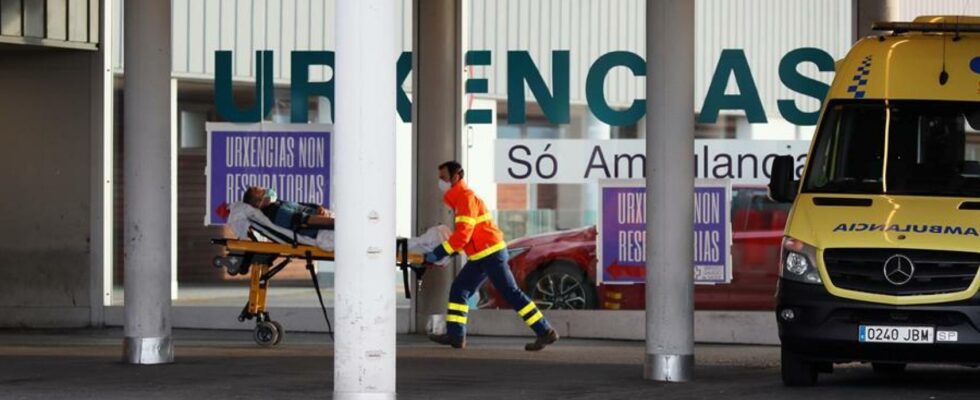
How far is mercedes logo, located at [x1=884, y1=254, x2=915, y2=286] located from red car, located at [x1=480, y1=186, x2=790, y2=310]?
4.74m

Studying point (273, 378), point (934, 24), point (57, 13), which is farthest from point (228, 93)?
point (934, 24)

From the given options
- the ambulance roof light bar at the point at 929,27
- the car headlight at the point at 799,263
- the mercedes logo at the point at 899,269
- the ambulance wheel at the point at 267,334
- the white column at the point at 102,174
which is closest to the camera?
the mercedes logo at the point at 899,269

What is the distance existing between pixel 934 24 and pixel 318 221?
541cm

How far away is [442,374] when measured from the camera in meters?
14.2

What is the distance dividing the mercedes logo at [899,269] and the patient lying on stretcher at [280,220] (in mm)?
5273

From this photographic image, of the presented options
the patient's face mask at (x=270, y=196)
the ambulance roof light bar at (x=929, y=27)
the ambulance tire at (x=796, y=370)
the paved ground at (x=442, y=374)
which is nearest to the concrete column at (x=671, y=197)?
the paved ground at (x=442, y=374)

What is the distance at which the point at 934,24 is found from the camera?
14.1 metres

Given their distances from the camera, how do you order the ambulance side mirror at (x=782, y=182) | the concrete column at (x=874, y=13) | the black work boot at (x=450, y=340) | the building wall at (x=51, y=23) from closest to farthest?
the ambulance side mirror at (x=782, y=182), the black work boot at (x=450, y=340), the concrete column at (x=874, y=13), the building wall at (x=51, y=23)

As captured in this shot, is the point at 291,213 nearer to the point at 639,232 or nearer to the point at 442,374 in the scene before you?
the point at 442,374

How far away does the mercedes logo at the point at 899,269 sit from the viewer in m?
12.7

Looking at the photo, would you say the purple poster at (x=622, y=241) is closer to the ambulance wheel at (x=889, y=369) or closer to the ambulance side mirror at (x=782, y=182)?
the ambulance wheel at (x=889, y=369)

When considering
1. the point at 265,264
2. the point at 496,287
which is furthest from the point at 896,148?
the point at 265,264

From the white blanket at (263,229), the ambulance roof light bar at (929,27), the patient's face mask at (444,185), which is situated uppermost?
the ambulance roof light bar at (929,27)

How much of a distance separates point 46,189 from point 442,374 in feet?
21.0
